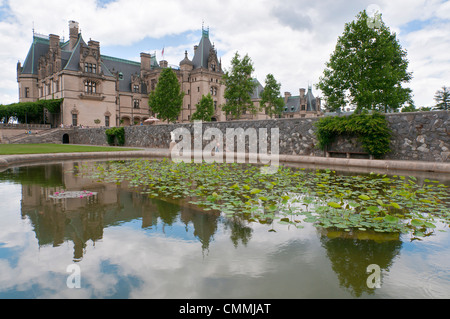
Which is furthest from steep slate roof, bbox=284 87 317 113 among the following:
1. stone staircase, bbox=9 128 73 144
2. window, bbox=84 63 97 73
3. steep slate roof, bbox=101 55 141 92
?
stone staircase, bbox=9 128 73 144

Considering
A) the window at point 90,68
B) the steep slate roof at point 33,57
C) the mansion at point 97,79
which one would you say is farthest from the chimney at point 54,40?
the window at point 90,68

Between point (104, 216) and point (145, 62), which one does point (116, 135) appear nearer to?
point (104, 216)

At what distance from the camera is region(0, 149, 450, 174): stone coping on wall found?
39.0 ft

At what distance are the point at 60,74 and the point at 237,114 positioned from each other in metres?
28.2

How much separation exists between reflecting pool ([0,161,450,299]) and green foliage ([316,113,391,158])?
1139 centimetres

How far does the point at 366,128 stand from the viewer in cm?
1523

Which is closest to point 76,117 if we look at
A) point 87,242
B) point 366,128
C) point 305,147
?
point 305,147

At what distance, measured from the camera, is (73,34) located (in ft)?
161

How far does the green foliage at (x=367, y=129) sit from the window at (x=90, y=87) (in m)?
42.8

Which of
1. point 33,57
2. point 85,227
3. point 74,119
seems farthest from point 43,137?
point 85,227

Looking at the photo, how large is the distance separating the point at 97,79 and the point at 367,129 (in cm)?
4535

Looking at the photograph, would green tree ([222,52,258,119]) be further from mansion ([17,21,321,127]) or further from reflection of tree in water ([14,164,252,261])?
reflection of tree in water ([14,164,252,261])

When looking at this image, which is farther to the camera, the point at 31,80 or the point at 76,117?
the point at 31,80

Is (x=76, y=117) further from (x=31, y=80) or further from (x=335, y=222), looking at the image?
(x=335, y=222)
